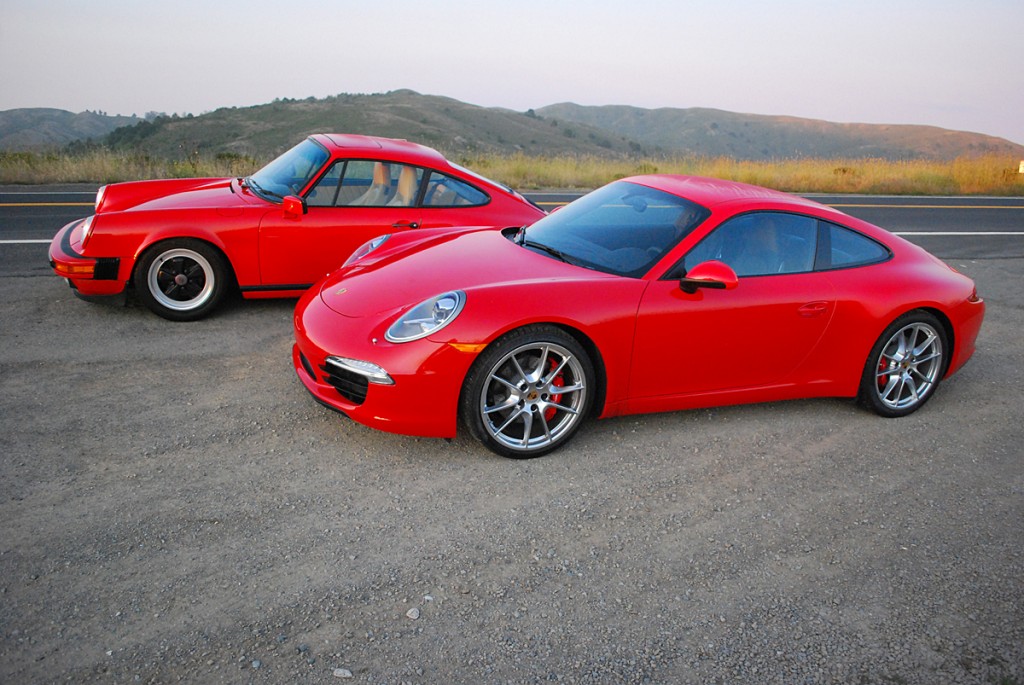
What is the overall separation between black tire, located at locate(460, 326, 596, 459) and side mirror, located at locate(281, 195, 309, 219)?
2.95m

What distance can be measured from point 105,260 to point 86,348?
76 cm

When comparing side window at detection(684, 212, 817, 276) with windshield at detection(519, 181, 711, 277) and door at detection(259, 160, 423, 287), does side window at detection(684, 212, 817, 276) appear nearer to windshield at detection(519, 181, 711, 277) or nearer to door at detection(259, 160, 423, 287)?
windshield at detection(519, 181, 711, 277)

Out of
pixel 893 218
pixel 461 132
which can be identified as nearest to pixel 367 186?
pixel 893 218

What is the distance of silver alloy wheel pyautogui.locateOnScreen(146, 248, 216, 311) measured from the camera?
651 cm

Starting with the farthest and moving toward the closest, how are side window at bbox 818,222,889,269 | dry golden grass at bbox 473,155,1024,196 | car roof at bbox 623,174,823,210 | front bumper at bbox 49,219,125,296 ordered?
dry golden grass at bbox 473,155,1024,196 < front bumper at bbox 49,219,125,296 < side window at bbox 818,222,889,269 < car roof at bbox 623,174,823,210

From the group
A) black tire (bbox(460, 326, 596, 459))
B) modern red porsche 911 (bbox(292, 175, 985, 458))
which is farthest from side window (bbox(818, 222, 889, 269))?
black tire (bbox(460, 326, 596, 459))

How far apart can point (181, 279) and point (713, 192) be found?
4.15 metres

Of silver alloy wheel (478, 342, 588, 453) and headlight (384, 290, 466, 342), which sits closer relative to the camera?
headlight (384, 290, 466, 342)

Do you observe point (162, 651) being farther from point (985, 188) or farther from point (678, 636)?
point (985, 188)

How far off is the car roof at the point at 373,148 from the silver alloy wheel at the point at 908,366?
3953 millimetres

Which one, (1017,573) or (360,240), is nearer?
(1017,573)

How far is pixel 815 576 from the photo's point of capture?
3.73 metres

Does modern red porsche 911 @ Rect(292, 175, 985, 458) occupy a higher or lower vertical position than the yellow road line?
higher

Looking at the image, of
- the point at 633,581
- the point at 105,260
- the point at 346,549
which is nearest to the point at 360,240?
the point at 105,260
